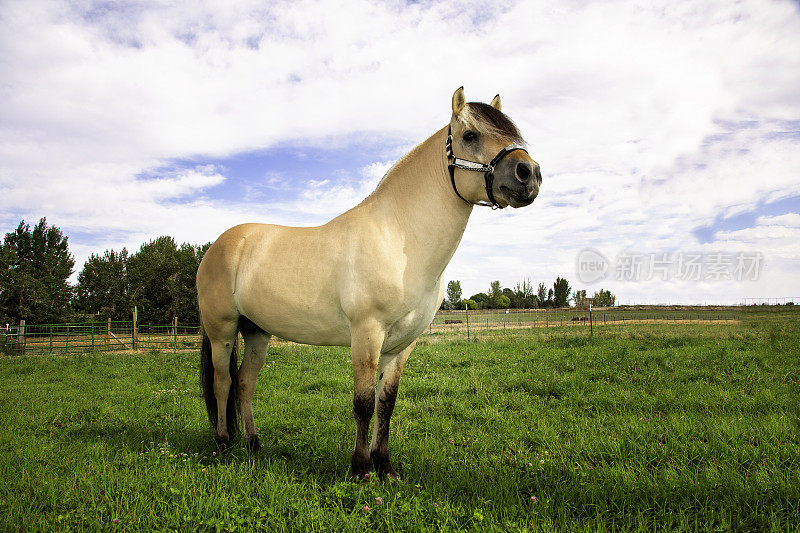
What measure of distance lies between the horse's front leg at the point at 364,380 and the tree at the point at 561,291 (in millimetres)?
94384

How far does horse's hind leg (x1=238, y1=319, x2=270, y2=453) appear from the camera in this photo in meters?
4.74

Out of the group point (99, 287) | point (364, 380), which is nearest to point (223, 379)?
point (364, 380)

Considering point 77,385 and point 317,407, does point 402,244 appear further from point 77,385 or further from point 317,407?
point 77,385

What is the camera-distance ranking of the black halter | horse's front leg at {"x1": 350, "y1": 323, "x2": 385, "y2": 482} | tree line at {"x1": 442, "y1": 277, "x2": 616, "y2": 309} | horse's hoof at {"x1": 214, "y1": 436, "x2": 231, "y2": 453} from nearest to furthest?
1. the black halter
2. horse's front leg at {"x1": 350, "y1": 323, "x2": 385, "y2": 482}
3. horse's hoof at {"x1": 214, "y1": 436, "x2": 231, "y2": 453}
4. tree line at {"x1": 442, "y1": 277, "x2": 616, "y2": 309}

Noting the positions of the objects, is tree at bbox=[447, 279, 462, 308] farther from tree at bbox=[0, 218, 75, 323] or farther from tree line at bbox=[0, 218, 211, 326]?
tree at bbox=[0, 218, 75, 323]

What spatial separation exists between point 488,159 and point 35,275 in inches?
2662

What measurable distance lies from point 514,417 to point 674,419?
6.27ft

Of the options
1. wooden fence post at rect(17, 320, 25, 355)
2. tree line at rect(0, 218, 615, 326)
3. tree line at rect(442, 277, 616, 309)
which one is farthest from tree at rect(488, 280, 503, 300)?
wooden fence post at rect(17, 320, 25, 355)

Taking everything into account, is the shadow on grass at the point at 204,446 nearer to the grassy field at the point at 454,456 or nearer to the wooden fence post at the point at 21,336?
the grassy field at the point at 454,456

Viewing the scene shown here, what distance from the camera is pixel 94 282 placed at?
54469 mm

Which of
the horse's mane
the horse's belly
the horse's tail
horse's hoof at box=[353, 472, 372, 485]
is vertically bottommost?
horse's hoof at box=[353, 472, 372, 485]

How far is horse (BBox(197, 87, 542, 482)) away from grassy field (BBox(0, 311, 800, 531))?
2.32 ft

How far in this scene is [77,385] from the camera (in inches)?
383

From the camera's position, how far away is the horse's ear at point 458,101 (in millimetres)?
3319
